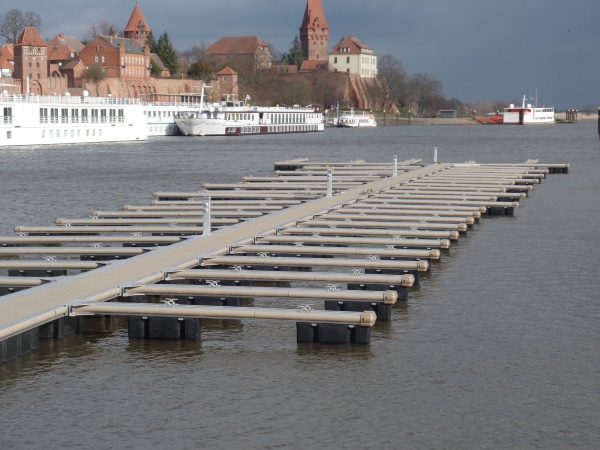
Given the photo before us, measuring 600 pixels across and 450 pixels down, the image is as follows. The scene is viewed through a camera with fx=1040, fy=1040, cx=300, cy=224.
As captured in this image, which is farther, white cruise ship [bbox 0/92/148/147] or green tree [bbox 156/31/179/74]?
green tree [bbox 156/31/179/74]

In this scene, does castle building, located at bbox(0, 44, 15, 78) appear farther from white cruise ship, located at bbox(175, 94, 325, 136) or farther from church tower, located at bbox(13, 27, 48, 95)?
white cruise ship, located at bbox(175, 94, 325, 136)

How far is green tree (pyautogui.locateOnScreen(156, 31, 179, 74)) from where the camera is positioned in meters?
167

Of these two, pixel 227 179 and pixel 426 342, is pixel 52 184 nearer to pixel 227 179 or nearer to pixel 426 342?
pixel 227 179

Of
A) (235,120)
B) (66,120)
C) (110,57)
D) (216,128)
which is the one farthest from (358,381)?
(110,57)

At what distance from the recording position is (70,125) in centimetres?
8581

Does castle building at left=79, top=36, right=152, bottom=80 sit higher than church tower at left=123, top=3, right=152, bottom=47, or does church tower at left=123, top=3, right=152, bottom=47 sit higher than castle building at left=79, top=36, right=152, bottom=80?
church tower at left=123, top=3, right=152, bottom=47

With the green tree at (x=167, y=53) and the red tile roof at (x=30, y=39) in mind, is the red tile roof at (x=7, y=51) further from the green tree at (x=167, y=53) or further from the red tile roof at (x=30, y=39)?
the green tree at (x=167, y=53)

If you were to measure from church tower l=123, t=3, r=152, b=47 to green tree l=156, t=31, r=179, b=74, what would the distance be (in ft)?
9.43

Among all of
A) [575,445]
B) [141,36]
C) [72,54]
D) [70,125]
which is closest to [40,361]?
[575,445]

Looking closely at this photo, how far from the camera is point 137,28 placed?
168000mm

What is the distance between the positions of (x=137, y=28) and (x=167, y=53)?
6.19m

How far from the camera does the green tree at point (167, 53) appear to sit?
167 metres

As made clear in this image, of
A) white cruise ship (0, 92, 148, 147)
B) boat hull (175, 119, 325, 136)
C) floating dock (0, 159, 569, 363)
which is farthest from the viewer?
boat hull (175, 119, 325, 136)

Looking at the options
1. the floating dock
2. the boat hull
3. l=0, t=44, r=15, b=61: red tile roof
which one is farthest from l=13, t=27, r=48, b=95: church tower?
the floating dock
